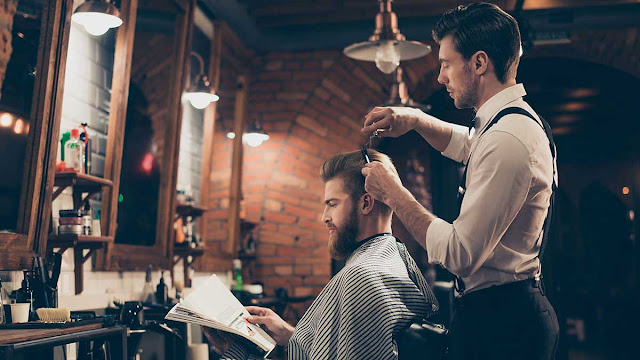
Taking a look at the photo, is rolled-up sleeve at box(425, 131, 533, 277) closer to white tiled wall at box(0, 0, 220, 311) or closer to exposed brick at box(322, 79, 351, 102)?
white tiled wall at box(0, 0, 220, 311)

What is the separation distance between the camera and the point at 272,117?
651 centimetres

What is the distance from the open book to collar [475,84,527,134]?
32.6 inches

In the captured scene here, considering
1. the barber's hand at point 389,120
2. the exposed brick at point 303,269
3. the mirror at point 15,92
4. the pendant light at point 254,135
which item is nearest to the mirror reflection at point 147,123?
the mirror at point 15,92

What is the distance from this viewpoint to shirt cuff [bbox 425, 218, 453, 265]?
156cm

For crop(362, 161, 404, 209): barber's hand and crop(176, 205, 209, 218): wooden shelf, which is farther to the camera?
crop(176, 205, 209, 218): wooden shelf

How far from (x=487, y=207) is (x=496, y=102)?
32cm

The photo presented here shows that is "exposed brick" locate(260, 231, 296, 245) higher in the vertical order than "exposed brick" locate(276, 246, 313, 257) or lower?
higher

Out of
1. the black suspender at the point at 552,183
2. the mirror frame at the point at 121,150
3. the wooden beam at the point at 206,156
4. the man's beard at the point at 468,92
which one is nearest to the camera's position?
the black suspender at the point at 552,183

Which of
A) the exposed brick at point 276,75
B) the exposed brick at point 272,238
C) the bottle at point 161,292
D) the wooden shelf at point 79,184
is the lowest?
the bottle at point 161,292

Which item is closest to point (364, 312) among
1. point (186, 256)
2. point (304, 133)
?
A: point (186, 256)

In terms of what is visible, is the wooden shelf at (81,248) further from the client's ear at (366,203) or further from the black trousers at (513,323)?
the black trousers at (513,323)

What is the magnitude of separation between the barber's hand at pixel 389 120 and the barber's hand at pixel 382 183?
0.23 meters

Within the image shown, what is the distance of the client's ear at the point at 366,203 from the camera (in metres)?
2.20

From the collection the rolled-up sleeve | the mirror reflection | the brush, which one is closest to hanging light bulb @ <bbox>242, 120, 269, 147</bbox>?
the mirror reflection
